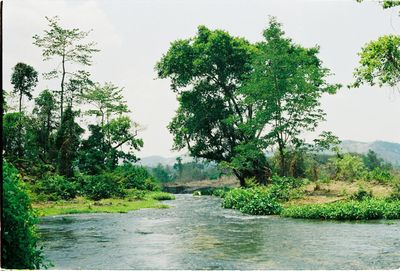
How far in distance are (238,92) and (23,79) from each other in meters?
15.9

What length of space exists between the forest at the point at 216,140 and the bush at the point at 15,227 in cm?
1

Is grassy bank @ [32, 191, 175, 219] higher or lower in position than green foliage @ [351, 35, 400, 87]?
lower

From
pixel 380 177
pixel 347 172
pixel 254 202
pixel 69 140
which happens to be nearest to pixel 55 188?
pixel 69 140

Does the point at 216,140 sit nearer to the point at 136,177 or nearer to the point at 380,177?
the point at 136,177

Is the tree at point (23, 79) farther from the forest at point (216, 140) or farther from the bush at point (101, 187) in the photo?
the bush at point (101, 187)

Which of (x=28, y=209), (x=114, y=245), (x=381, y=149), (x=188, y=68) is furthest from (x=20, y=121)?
(x=381, y=149)

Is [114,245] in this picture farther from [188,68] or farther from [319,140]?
[188,68]

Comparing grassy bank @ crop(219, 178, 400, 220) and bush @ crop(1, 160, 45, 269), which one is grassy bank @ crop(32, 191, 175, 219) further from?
bush @ crop(1, 160, 45, 269)

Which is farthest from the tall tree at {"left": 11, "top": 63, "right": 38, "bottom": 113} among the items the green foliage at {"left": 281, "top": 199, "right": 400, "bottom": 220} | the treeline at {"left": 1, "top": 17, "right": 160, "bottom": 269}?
the green foliage at {"left": 281, "top": 199, "right": 400, "bottom": 220}

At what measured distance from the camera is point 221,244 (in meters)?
9.55

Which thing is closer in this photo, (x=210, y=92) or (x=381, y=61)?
(x=381, y=61)

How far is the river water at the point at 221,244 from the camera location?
7609 millimetres

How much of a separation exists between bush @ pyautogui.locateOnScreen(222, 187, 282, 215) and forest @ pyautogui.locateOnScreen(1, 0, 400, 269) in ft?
0.19

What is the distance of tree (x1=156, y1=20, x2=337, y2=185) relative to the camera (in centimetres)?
2247
